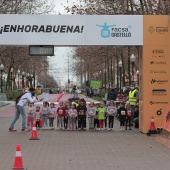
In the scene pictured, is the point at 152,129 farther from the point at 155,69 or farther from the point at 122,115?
the point at 155,69

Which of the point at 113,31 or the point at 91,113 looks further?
the point at 91,113

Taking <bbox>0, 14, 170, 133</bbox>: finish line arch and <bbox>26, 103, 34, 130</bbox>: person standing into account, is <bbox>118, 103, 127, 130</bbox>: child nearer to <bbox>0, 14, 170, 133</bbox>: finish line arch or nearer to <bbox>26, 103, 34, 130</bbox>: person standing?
<bbox>0, 14, 170, 133</bbox>: finish line arch

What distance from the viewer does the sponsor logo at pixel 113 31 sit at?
1683cm

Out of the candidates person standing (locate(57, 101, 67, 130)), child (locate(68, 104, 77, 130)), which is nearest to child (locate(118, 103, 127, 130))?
child (locate(68, 104, 77, 130))

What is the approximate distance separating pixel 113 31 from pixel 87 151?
594 centimetres

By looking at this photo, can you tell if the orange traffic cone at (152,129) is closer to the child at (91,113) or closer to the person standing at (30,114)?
the child at (91,113)

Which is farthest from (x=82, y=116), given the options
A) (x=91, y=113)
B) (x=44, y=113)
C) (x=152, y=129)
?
(x=152, y=129)

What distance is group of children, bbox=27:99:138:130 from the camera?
18.4m

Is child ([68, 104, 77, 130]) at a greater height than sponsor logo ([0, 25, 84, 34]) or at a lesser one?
lesser

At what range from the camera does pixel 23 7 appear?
3738 cm

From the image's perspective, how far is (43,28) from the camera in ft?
54.9

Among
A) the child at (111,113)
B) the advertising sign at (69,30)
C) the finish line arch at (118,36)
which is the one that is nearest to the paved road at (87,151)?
the child at (111,113)

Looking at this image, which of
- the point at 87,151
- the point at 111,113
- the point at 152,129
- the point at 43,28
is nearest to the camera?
the point at 87,151

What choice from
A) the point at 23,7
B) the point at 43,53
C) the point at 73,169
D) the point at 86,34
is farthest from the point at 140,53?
the point at 23,7
